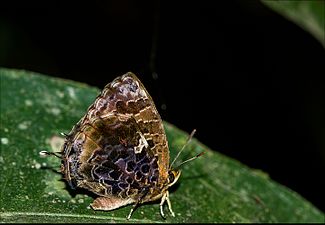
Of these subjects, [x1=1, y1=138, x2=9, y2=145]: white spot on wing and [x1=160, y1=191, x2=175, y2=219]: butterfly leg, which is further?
[x1=1, y1=138, x2=9, y2=145]: white spot on wing

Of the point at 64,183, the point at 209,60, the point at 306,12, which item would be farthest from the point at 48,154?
the point at 209,60

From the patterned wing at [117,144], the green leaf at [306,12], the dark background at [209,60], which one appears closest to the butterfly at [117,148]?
the patterned wing at [117,144]

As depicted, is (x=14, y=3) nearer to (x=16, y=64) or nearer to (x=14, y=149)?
(x=16, y=64)

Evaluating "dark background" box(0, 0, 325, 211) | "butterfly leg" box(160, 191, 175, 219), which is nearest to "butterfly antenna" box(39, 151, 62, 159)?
"butterfly leg" box(160, 191, 175, 219)

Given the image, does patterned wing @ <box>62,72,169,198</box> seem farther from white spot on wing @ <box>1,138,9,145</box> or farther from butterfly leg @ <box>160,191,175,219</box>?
white spot on wing @ <box>1,138,9,145</box>

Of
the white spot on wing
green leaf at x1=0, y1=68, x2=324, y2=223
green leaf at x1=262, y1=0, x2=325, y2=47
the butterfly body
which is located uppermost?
green leaf at x1=262, y1=0, x2=325, y2=47

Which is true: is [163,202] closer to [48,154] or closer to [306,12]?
[48,154]

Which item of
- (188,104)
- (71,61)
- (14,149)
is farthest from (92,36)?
(14,149)
